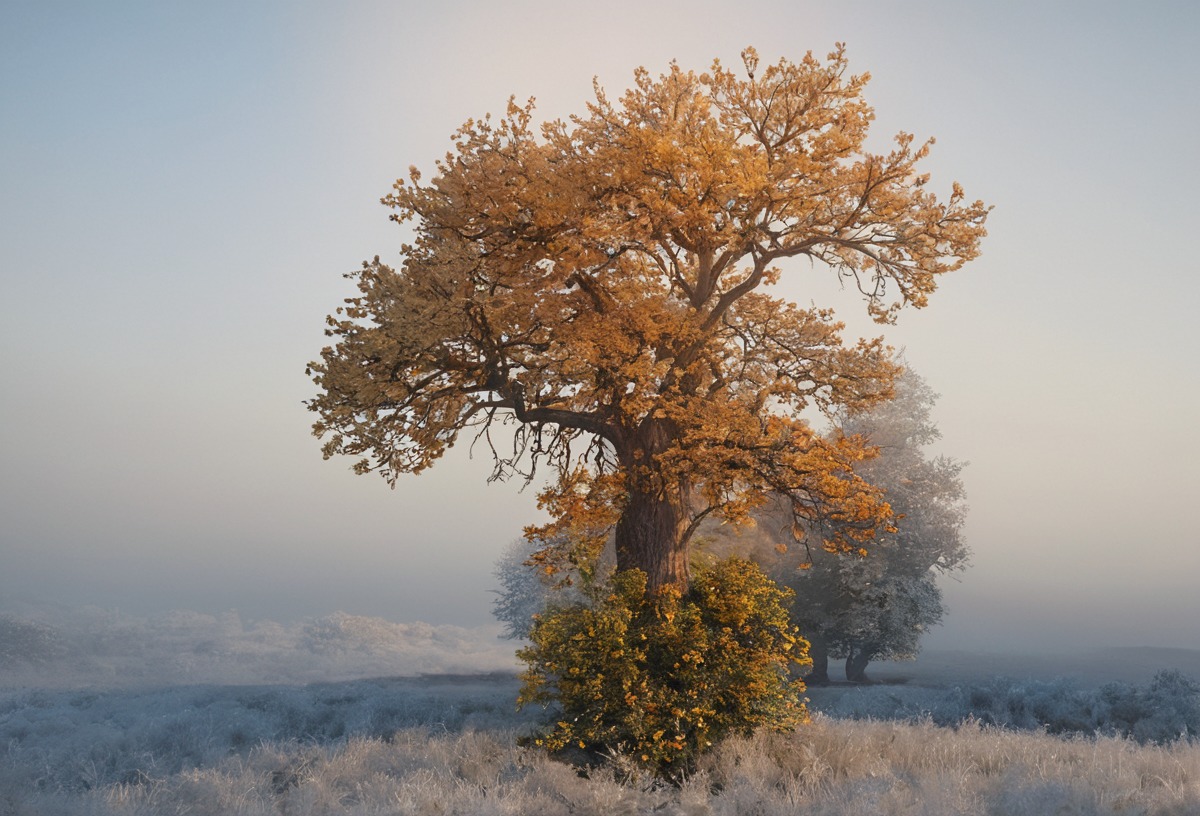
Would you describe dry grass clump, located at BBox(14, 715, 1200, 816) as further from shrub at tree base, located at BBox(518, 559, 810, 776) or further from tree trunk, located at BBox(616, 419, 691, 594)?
tree trunk, located at BBox(616, 419, 691, 594)

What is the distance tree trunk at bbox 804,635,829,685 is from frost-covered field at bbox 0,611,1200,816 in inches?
188

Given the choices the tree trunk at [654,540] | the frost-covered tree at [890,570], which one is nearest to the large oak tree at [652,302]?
the tree trunk at [654,540]

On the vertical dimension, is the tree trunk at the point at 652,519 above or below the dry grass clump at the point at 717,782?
above

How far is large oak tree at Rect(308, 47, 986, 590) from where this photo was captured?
15586mm

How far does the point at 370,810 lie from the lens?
10.9 metres

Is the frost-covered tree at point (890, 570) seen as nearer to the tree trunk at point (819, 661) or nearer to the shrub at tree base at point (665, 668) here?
the tree trunk at point (819, 661)

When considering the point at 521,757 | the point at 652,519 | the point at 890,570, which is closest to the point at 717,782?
the point at 521,757

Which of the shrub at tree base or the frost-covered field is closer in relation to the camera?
the frost-covered field

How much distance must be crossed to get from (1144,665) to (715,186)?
5918cm

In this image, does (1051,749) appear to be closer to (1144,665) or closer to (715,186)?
(715,186)

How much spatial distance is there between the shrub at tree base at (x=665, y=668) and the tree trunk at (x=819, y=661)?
2105 centimetres

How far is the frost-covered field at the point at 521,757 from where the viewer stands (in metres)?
11.4

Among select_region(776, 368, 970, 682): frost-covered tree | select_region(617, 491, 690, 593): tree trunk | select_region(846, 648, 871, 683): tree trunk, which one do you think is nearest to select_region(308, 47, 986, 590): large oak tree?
select_region(617, 491, 690, 593): tree trunk

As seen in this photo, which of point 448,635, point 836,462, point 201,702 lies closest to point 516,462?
point 836,462
